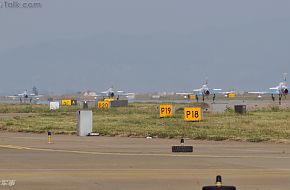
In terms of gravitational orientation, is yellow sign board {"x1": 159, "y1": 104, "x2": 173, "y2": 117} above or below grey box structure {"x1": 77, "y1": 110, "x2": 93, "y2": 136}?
above

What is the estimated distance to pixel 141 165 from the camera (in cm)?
2388

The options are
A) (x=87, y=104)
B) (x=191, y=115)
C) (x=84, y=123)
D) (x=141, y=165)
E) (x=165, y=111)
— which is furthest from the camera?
(x=87, y=104)

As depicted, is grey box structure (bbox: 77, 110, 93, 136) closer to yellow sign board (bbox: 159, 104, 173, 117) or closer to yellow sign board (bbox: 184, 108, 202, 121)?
yellow sign board (bbox: 184, 108, 202, 121)

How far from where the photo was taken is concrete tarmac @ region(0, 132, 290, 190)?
61.4 feet

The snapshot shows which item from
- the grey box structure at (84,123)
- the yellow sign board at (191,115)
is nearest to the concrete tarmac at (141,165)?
the grey box structure at (84,123)

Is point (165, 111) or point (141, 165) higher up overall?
point (165, 111)

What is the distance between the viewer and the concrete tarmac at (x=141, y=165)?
1870 cm

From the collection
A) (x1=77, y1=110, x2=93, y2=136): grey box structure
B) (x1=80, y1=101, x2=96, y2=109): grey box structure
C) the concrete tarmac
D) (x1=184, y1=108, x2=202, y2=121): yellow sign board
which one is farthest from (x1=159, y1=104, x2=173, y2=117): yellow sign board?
(x1=80, y1=101, x2=96, y2=109): grey box structure

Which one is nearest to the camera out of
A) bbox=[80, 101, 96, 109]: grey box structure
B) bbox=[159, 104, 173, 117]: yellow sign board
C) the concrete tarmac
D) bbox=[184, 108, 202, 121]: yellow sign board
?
the concrete tarmac

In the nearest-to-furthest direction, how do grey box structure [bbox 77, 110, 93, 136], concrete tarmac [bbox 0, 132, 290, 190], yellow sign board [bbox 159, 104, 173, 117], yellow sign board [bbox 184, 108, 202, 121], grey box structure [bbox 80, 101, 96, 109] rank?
concrete tarmac [bbox 0, 132, 290, 190] → grey box structure [bbox 77, 110, 93, 136] → yellow sign board [bbox 184, 108, 202, 121] → yellow sign board [bbox 159, 104, 173, 117] → grey box structure [bbox 80, 101, 96, 109]

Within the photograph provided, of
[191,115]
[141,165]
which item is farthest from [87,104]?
[141,165]

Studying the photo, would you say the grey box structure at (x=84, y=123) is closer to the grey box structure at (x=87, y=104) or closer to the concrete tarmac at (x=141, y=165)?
the concrete tarmac at (x=141, y=165)

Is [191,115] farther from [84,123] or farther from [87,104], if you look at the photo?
[87,104]

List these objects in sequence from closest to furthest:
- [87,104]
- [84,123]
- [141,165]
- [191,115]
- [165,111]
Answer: [141,165] < [84,123] < [191,115] < [165,111] < [87,104]
